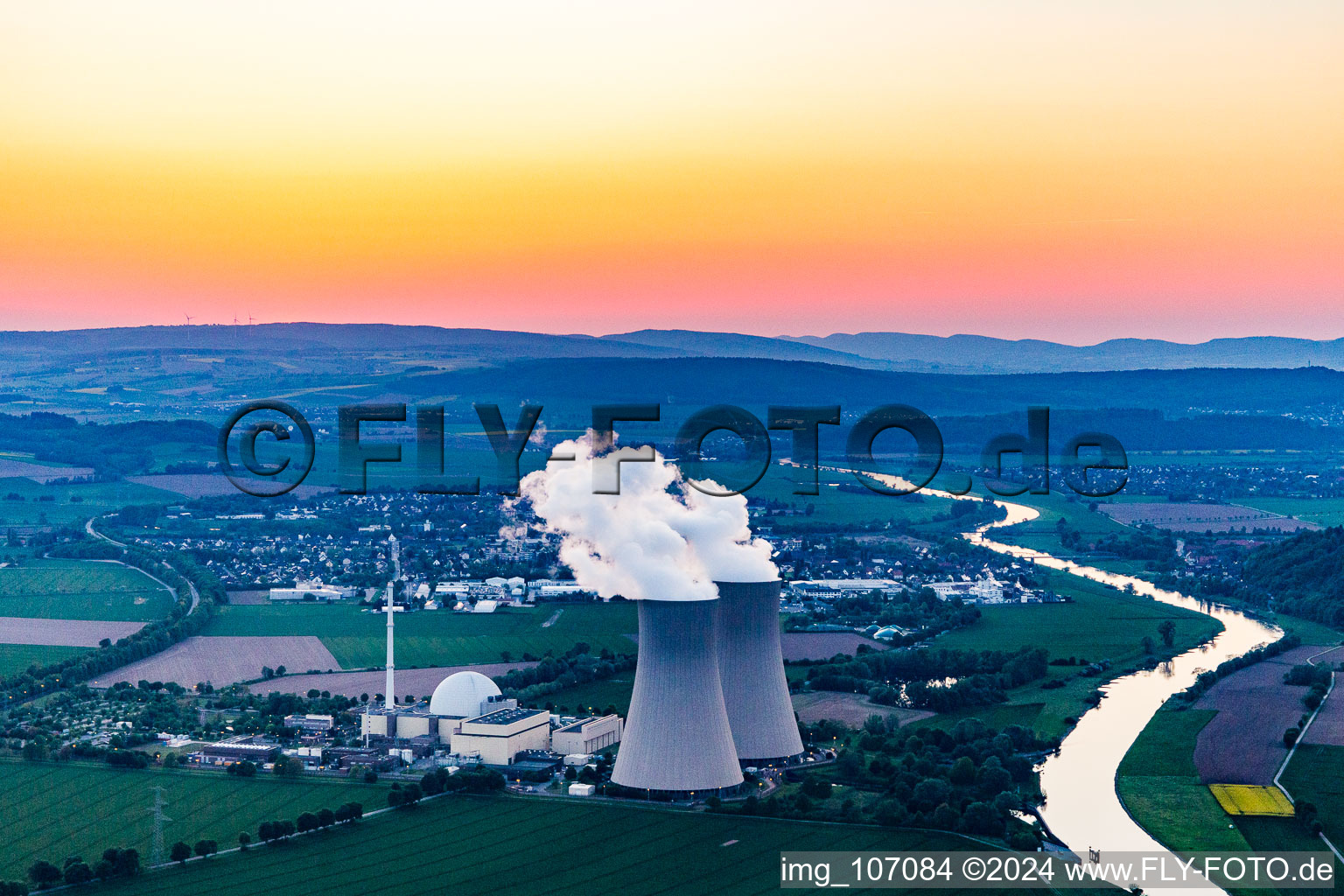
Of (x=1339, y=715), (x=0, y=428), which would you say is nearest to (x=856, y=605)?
(x=1339, y=715)

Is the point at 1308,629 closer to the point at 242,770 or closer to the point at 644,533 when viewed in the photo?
the point at 644,533

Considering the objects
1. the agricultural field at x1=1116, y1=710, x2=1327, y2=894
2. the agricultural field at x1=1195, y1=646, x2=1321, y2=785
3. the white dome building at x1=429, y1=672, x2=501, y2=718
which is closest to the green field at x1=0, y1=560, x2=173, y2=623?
the white dome building at x1=429, y1=672, x2=501, y2=718

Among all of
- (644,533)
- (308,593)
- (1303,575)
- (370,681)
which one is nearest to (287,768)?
(644,533)

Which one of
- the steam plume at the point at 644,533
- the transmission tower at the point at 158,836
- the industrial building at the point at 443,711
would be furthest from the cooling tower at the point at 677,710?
the transmission tower at the point at 158,836

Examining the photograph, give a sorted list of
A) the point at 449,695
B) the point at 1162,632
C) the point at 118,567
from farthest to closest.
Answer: the point at 118,567, the point at 1162,632, the point at 449,695

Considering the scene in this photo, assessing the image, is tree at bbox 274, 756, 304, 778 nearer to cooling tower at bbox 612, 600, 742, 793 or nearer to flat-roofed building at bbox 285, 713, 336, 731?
flat-roofed building at bbox 285, 713, 336, 731

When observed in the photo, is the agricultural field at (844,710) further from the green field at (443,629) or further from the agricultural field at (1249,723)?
the green field at (443,629)

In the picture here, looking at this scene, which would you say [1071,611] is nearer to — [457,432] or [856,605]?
[856,605]
